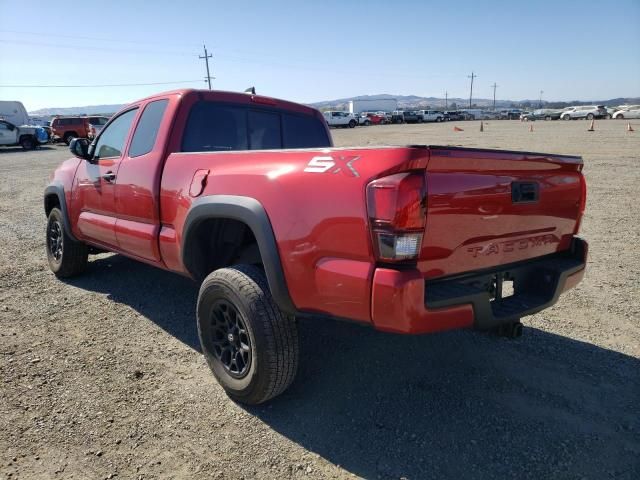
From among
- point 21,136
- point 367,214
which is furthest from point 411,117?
point 367,214

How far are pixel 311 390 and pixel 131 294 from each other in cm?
260

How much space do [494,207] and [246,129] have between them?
2.27 meters

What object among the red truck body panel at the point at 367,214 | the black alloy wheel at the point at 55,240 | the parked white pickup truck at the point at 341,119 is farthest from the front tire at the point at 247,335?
the parked white pickup truck at the point at 341,119

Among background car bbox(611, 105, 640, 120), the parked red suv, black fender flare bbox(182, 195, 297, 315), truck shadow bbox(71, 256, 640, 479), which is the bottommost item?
truck shadow bbox(71, 256, 640, 479)

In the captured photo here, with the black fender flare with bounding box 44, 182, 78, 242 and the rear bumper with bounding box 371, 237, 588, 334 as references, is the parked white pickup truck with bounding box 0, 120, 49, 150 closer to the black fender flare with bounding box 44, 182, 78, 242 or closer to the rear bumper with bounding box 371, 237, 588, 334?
the black fender flare with bounding box 44, 182, 78, 242

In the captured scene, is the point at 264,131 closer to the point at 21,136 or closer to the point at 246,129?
the point at 246,129

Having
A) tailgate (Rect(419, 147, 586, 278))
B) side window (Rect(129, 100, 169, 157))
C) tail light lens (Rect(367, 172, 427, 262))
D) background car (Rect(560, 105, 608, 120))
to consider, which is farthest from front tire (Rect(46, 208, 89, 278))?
background car (Rect(560, 105, 608, 120))

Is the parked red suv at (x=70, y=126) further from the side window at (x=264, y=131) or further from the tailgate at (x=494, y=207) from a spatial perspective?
the tailgate at (x=494, y=207)

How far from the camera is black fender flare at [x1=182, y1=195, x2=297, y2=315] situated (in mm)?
2531

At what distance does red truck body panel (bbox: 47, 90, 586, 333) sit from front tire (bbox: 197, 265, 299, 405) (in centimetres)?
26

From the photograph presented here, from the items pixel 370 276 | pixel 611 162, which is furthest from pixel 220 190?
pixel 611 162

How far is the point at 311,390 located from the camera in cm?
306

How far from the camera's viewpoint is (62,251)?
17.0 ft

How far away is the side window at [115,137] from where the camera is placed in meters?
4.22
